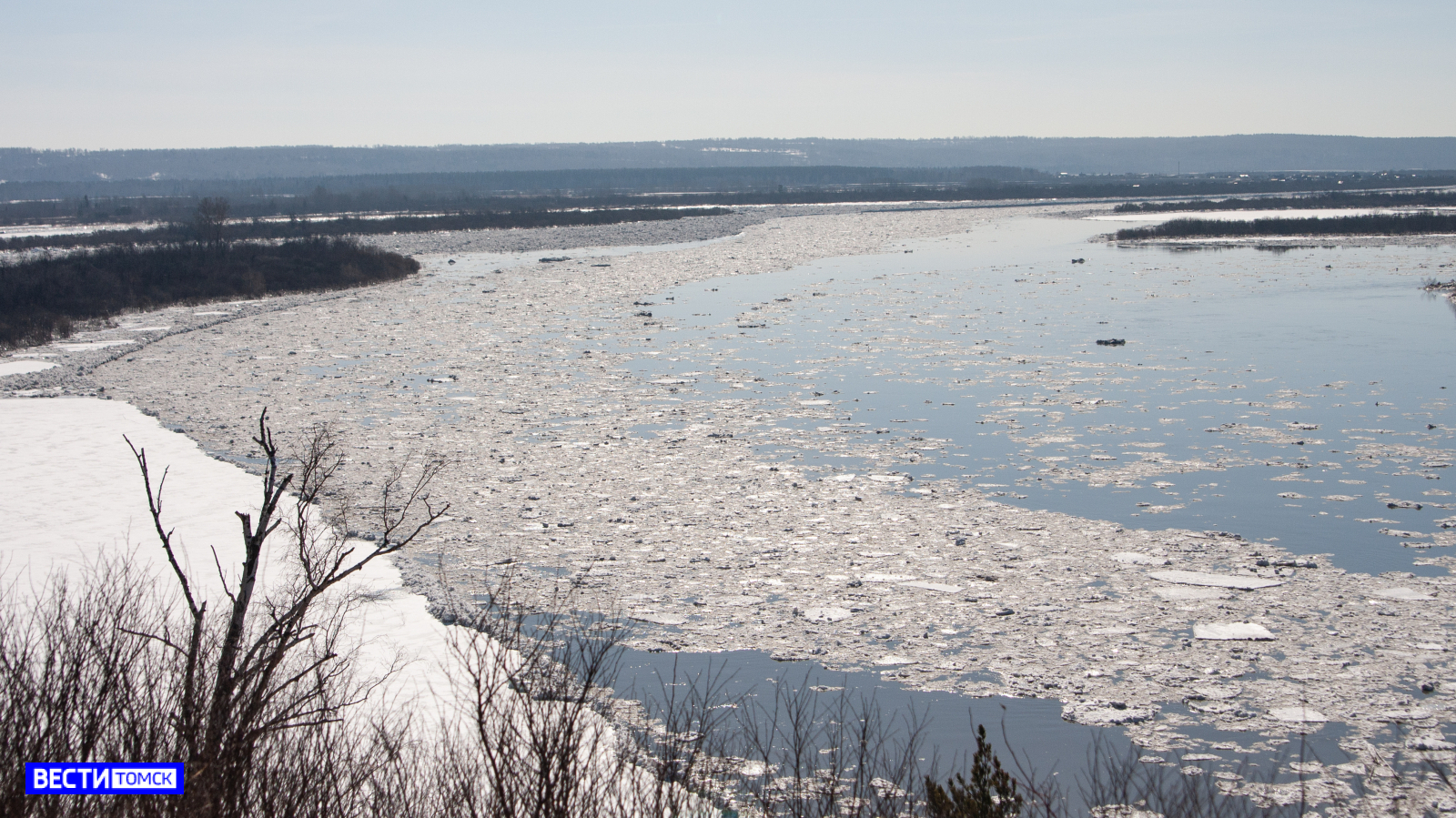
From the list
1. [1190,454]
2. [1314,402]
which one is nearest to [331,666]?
[1190,454]

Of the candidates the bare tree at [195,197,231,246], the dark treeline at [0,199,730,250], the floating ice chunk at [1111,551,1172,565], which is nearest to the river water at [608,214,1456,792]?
the floating ice chunk at [1111,551,1172,565]

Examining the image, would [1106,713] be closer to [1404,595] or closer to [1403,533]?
[1404,595]

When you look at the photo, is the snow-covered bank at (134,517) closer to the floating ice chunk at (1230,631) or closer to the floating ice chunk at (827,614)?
the floating ice chunk at (827,614)

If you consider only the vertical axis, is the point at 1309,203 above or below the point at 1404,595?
above

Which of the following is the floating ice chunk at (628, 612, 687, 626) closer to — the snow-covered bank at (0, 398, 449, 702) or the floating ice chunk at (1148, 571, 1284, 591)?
the snow-covered bank at (0, 398, 449, 702)

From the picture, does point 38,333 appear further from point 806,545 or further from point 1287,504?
point 1287,504

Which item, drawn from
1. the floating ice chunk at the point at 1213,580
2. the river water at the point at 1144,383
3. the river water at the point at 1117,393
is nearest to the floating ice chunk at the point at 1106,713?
the river water at the point at 1117,393

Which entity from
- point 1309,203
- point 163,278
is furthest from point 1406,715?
point 1309,203
